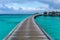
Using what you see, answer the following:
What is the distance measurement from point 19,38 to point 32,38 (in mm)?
1203

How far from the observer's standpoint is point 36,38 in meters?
22.5

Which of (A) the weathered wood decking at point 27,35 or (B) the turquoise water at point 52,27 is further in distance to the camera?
(B) the turquoise water at point 52,27

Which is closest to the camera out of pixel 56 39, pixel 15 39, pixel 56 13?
pixel 15 39

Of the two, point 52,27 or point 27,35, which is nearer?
point 27,35

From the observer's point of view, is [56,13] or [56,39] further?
[56,13]

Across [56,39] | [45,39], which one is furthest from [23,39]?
[56,39]

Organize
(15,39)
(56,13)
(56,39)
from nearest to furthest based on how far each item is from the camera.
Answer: (15,39) → (56,39) → (56,13)

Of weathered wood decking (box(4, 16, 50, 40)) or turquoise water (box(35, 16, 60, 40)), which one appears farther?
turquoise water (box(35, 16, 60, 40))

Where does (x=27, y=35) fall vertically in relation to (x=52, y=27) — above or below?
above

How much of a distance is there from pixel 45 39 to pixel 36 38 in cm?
97

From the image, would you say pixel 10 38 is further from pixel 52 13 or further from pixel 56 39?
pixel 52 13

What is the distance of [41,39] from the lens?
71.9 ft

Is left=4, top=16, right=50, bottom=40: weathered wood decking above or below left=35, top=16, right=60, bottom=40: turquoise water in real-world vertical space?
above

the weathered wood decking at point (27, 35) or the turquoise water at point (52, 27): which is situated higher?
the weathered wood decking at point (27, 35)
